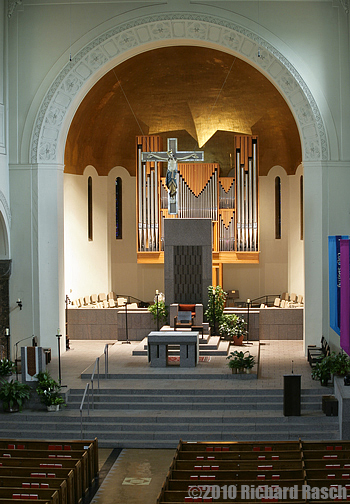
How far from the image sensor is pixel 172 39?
2005 centimetres

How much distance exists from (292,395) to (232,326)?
612 cm

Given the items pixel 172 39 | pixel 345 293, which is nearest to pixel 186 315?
pixel 345 293

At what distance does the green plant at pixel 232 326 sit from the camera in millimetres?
20500

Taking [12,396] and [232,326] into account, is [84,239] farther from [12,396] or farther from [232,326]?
[12,396]

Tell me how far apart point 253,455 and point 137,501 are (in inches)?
81.0

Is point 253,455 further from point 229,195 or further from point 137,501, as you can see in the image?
point 229,195

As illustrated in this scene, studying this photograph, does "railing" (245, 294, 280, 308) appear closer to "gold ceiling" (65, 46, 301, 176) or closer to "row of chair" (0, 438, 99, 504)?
"gold ceiling" (65, 46, 301, 176)

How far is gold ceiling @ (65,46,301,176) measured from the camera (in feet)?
80.2

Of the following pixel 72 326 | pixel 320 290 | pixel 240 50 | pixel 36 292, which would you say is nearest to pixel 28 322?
pixel 36 292

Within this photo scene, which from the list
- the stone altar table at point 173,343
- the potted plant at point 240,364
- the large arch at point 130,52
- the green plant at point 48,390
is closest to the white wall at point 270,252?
the large arch at point 130,52

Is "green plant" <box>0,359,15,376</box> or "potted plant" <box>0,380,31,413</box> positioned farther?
"green plant" <box>0,359,15,376</box>

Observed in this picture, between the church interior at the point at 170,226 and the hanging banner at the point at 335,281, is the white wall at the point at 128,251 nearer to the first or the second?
the church interior at the point at 170,226

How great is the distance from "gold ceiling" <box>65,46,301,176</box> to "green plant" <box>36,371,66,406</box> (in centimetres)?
1032

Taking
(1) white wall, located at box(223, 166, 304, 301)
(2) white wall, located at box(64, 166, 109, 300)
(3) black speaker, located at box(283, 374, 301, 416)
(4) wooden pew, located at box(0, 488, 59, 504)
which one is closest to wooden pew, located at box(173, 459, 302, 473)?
(4) wooden pew, located at box(0, 488, 59, 504)
